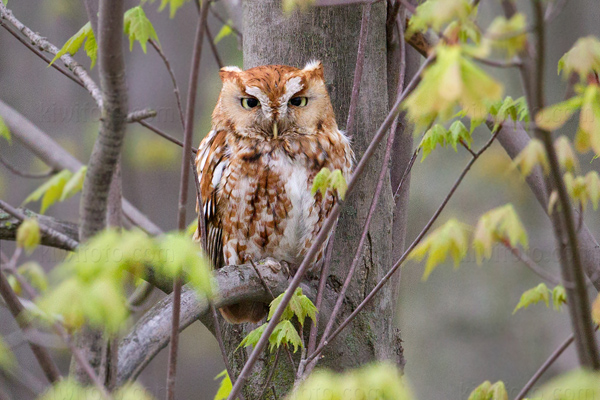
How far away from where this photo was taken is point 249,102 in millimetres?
2203

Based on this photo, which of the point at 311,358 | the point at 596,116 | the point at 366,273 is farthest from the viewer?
the point at 366,273

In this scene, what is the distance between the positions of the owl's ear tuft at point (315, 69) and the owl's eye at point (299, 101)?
6.0 inches

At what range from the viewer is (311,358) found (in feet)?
5.03

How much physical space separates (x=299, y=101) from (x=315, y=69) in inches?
8.1

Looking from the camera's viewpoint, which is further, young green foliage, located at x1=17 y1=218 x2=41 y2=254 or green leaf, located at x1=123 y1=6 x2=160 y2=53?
green leaf, located at x1=123 y1=6 x2=160 y2=53

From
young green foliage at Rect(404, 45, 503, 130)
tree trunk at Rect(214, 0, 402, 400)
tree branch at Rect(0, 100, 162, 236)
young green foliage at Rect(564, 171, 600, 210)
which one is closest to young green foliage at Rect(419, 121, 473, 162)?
tree trunk at Rect(214, 0, 402, 400)

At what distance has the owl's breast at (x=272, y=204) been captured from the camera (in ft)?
7.09

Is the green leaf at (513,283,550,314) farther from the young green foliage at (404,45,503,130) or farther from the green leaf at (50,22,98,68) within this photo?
the green leaf at (50,22,98,68)

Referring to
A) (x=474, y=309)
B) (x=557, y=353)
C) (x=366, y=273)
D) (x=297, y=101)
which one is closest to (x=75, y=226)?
(x=297, y=101)

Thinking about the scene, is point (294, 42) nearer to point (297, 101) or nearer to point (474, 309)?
point (297, 101)

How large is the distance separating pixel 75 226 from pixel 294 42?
1.03 metres

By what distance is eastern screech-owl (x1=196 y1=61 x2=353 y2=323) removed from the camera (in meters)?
2.15

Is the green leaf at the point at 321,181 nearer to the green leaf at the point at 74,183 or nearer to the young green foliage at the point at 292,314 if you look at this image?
the young green foliage at the point at 292,314

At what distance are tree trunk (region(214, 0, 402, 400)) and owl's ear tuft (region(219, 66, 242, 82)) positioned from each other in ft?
0.49
